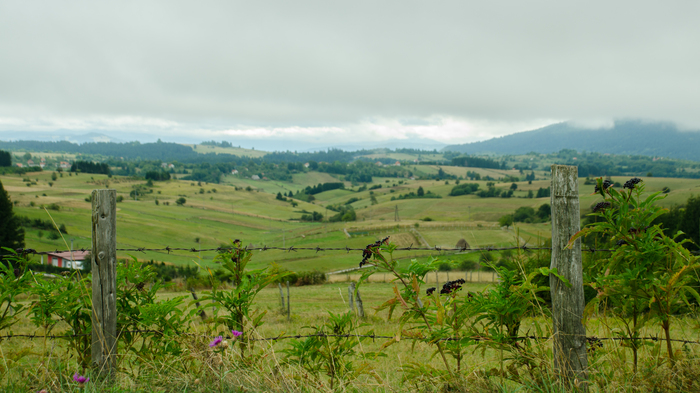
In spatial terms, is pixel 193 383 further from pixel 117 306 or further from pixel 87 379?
pixel 117 306

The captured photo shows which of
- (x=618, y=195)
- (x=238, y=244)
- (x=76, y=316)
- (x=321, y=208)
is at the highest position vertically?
(x=618, y=195)

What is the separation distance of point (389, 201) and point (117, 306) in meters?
136

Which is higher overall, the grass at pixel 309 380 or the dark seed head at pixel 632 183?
the dark seed head at pixel 632 183

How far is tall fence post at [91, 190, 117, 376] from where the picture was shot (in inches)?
135

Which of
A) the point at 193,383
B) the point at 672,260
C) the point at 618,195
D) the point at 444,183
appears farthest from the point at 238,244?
the point at 444,183

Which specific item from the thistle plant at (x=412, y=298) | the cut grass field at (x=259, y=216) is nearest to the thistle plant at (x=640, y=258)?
the thistle plant at (x=412, y=298)

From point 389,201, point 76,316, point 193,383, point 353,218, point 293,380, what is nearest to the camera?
point 293,380

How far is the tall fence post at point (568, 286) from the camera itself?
9.67 feet

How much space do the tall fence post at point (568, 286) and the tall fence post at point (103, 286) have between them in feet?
12.4

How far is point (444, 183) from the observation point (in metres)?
165

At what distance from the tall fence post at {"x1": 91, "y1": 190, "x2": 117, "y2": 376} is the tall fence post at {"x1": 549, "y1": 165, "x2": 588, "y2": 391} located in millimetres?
3785

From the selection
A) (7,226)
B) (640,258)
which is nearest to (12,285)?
(640,258)

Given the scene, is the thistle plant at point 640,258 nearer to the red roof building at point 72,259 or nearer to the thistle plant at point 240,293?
the thistle plant at point 240,293

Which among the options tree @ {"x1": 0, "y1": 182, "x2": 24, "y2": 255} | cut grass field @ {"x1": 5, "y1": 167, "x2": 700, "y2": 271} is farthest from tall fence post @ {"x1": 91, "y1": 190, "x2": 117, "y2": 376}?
cut grass field @ {"x1": 5, "y1": 167, "x2": 700, "y2": 271}
